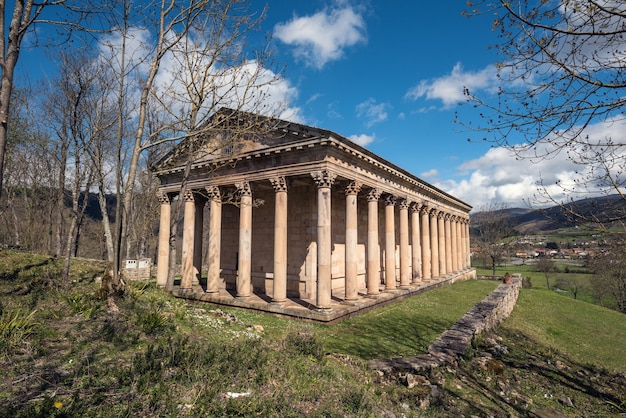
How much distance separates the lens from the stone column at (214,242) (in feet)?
54.7

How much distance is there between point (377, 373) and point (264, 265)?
12008 mm

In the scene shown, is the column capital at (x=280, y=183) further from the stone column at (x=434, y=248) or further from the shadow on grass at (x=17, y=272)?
the stone column at (x=434, y=248)

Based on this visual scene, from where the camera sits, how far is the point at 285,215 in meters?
14.9

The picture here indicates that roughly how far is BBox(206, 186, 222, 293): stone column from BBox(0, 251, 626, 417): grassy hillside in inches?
154

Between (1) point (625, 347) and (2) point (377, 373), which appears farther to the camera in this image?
(1) point (625, 347)

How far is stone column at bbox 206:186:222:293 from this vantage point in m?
16.7

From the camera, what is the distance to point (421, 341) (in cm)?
1109

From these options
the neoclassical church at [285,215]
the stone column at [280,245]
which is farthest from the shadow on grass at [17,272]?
the stone column at [280,245]

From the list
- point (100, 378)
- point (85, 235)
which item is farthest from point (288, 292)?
point (85, 235)

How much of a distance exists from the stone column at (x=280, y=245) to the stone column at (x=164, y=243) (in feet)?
26.5

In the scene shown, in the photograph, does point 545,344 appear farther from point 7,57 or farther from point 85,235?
point 85,235

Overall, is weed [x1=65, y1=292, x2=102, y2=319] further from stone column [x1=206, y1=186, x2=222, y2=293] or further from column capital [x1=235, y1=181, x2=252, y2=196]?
column capital [x1=235, y1=181, x2=252, y2=196]

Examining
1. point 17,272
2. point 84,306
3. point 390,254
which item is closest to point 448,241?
point 390,254

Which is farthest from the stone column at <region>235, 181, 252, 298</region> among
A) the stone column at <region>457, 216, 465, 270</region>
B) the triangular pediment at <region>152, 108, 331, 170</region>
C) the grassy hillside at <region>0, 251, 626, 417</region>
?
the stone column at <region>457, 216, 465, 270</region>
